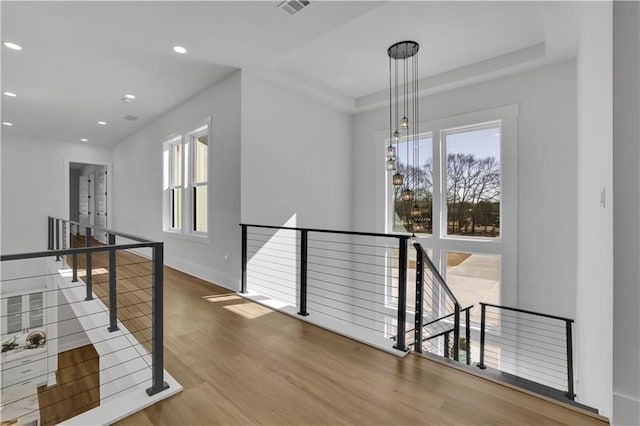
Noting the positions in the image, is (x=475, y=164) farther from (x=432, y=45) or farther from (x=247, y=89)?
(x=247, y=89)

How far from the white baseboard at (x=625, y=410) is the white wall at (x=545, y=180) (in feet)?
8.88

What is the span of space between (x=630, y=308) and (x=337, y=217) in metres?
4.19

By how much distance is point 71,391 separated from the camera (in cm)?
518

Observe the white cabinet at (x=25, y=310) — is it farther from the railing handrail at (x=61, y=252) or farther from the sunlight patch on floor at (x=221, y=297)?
the railing handrail at (x=61, y=252)

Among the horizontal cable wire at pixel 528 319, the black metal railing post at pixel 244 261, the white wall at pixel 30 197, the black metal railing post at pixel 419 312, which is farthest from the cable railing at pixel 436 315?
the white wall at pixel 30 197

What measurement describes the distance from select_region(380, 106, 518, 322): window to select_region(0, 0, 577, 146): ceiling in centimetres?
69

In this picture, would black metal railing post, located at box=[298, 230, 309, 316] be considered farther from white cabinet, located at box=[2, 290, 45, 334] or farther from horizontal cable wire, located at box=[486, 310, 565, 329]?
white cabinet, located at box=[2, 290, 45, 334]

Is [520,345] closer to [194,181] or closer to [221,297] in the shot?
[221,297]

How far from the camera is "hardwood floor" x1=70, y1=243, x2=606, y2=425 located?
5.25 ft

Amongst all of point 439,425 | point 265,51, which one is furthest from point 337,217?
point 439,425

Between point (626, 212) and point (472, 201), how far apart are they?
10.5ft

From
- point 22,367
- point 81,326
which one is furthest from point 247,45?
point 22,367

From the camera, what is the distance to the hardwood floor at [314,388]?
160cm

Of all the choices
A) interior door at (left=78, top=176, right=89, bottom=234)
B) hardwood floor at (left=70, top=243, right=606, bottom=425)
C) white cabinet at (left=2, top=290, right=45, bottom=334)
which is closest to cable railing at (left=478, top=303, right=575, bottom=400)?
hardwood floor at (left=70, top=243, right=606, bottom=425)
